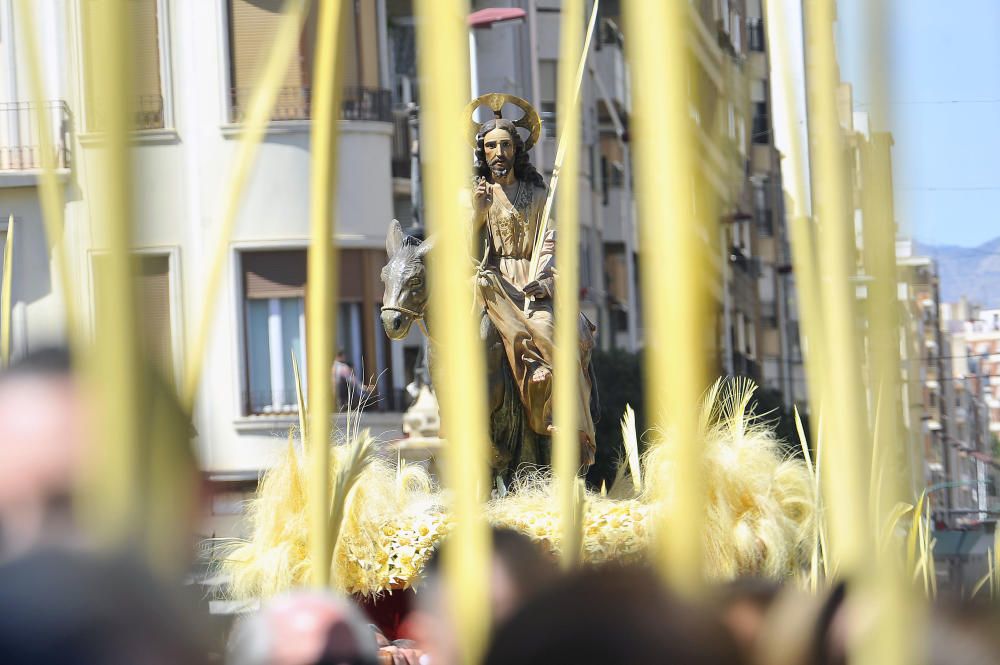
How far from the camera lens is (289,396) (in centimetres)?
2464

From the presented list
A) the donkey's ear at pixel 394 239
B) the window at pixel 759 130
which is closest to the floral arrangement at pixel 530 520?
the window at pixel 759 130

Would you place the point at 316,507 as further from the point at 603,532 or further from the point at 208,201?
the point at 208,201

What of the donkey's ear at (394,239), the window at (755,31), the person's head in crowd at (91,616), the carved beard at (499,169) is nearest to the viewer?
the person's head in crowd at (91,616)

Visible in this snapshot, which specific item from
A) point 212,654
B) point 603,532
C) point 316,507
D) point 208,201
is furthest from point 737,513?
point 208,201

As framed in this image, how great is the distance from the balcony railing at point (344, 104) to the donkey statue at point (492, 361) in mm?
16778

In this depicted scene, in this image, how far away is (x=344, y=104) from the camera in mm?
25891

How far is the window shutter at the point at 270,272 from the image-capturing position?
81.4 feet

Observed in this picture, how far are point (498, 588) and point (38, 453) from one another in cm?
45

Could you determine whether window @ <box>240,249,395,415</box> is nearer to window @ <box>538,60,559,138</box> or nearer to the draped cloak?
window @ <box>538,60,559,138</box>

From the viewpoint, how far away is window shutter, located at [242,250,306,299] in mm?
24812

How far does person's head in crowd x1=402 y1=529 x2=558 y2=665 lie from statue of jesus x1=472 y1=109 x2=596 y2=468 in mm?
5627

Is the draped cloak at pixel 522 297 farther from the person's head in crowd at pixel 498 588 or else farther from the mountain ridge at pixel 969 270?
the person's head in crowd at pixel 498 588

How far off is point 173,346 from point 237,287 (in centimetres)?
2348

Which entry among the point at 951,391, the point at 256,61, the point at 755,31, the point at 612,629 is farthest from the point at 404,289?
the point at 256,61
